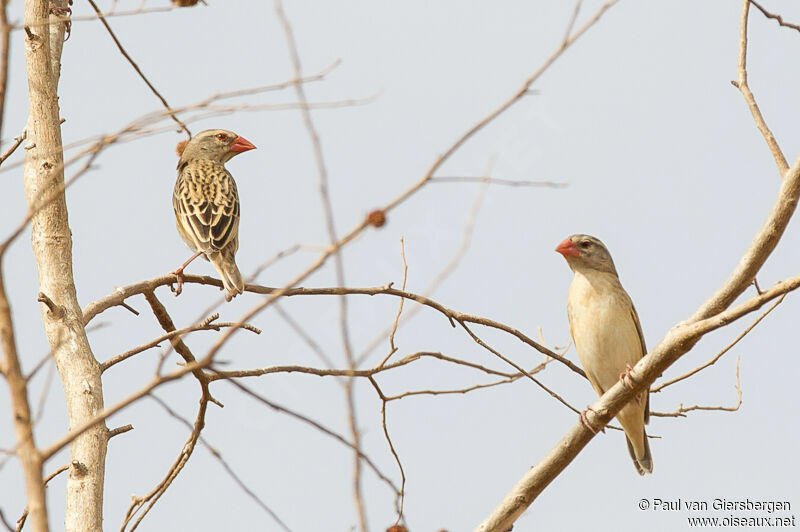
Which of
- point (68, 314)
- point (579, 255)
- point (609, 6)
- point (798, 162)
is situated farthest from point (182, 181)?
point (609, 6)

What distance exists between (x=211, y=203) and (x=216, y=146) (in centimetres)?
158

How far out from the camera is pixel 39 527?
1.99m

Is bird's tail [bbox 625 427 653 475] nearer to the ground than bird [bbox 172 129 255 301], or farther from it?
nearer to the ground

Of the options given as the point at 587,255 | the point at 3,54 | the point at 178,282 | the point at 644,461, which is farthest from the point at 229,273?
the point at 3,54

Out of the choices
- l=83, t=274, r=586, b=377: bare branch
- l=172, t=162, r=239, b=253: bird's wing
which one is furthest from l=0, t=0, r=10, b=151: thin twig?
l=172, t=162, r=239, b=253: bird's wing

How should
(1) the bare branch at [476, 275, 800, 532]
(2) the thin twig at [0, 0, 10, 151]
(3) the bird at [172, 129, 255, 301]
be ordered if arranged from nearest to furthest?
(2) the thin twig at [0, 0, 10, 151] → (1) the bare branch at [476, 275, 800, 532] → (3) the bird at [172, 129, 255, 301]

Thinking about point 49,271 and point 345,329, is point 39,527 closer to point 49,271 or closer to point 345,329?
point 345,329

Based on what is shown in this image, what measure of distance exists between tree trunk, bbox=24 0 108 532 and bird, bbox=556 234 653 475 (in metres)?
3.42

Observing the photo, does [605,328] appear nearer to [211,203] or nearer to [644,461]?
[644,461]

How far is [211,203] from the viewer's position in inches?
279

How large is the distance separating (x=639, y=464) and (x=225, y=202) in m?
3.35

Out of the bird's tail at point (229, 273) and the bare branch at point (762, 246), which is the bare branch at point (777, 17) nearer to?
the bare branch at point (762, 246)

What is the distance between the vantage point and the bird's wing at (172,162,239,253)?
663 centimetres

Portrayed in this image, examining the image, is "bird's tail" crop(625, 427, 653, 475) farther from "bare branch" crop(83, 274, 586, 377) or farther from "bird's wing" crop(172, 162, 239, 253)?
"bird's wing" crop(172, 162, 239, 253)
